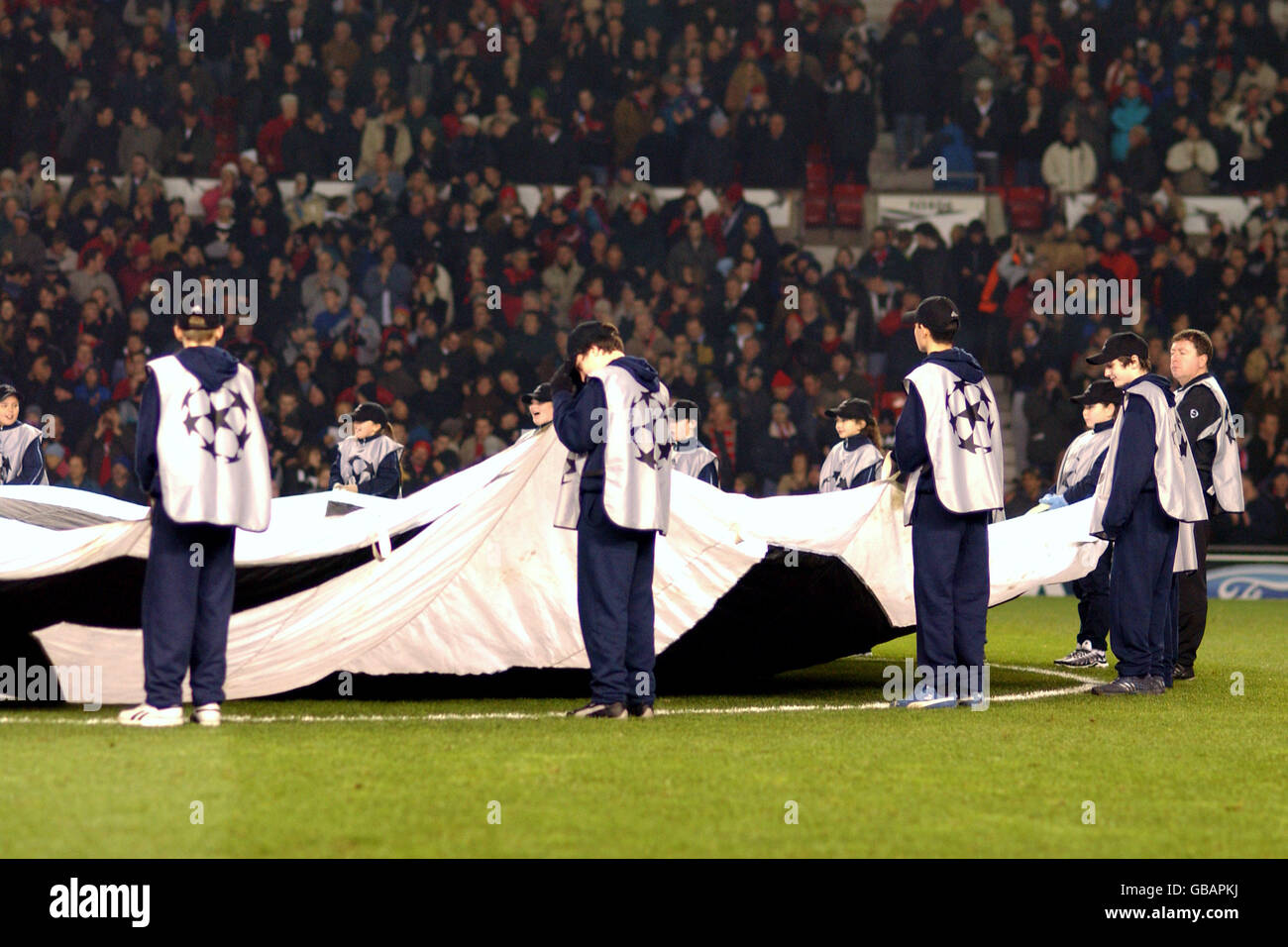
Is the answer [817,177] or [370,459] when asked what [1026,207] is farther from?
[370,459]

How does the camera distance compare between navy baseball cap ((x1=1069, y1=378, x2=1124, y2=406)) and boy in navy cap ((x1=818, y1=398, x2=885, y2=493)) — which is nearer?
navy baseball cap ((x1=1069, y1=378, x2=1124, y2=406))

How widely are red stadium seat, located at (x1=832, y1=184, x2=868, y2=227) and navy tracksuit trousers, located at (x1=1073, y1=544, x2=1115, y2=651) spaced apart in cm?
985

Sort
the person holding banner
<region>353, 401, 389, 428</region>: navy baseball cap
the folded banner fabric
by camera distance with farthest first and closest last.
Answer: <region>353, 401, 389, 428</region>: navy baseball cap
the person holding banner
the folded banner fabric

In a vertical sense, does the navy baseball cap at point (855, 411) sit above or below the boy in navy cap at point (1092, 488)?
above

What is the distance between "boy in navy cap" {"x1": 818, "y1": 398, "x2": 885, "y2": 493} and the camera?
12.6 m

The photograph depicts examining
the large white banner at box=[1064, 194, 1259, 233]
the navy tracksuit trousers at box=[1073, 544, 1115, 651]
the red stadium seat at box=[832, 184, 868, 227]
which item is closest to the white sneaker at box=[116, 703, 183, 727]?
the navy tracksuit trousers at box=[1073, 544, 1115, 651]

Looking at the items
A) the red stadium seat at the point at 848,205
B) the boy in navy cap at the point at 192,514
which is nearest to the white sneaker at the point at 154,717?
the boy in navy cap at the point at 192,514

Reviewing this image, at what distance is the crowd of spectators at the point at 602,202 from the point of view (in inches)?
684

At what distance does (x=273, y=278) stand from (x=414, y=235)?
5.56 ft

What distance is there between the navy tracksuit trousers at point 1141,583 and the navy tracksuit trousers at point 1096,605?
1.79 metres

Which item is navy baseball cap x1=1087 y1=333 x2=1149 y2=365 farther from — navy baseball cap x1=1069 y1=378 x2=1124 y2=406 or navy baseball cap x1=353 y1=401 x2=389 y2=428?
navy baseball cap x1=353 y1=401 x2=389 y2=428

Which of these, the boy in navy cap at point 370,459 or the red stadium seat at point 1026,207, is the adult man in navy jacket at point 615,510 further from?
the red stadium seat at point 1026,207

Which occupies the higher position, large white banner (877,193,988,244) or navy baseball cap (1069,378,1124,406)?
large white banner (877,193,988,244)

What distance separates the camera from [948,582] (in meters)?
8.16
